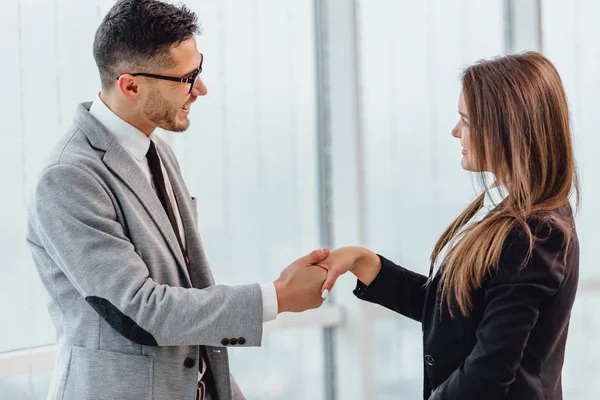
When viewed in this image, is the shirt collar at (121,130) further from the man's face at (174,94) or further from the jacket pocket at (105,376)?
the jacket pocket at (105,376)

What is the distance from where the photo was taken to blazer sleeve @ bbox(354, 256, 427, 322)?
2074mm

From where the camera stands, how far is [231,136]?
10.1 ft

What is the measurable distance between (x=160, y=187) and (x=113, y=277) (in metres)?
0.33

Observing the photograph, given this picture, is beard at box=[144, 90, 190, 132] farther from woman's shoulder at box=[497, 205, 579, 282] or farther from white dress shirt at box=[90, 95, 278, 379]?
woman's shoulder at box=[497, 205, 579, 282]

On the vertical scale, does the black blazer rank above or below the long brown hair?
below

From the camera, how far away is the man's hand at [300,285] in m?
1.89

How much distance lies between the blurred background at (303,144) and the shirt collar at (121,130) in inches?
28.7

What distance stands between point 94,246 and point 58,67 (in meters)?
1.12

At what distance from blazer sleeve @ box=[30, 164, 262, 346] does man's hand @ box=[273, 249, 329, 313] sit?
0.45 feet

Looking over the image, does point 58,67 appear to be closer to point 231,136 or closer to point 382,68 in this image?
point 231,136

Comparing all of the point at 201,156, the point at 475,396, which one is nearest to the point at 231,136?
the point at 201,156

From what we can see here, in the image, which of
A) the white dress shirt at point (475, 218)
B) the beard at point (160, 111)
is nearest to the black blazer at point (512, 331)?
the white dress shirt at point (475, 218)

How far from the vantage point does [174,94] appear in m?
1.98

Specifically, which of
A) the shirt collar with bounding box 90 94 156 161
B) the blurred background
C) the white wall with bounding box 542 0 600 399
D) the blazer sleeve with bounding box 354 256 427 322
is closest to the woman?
the blazer sleeve with bounding box 354 256 427 322
